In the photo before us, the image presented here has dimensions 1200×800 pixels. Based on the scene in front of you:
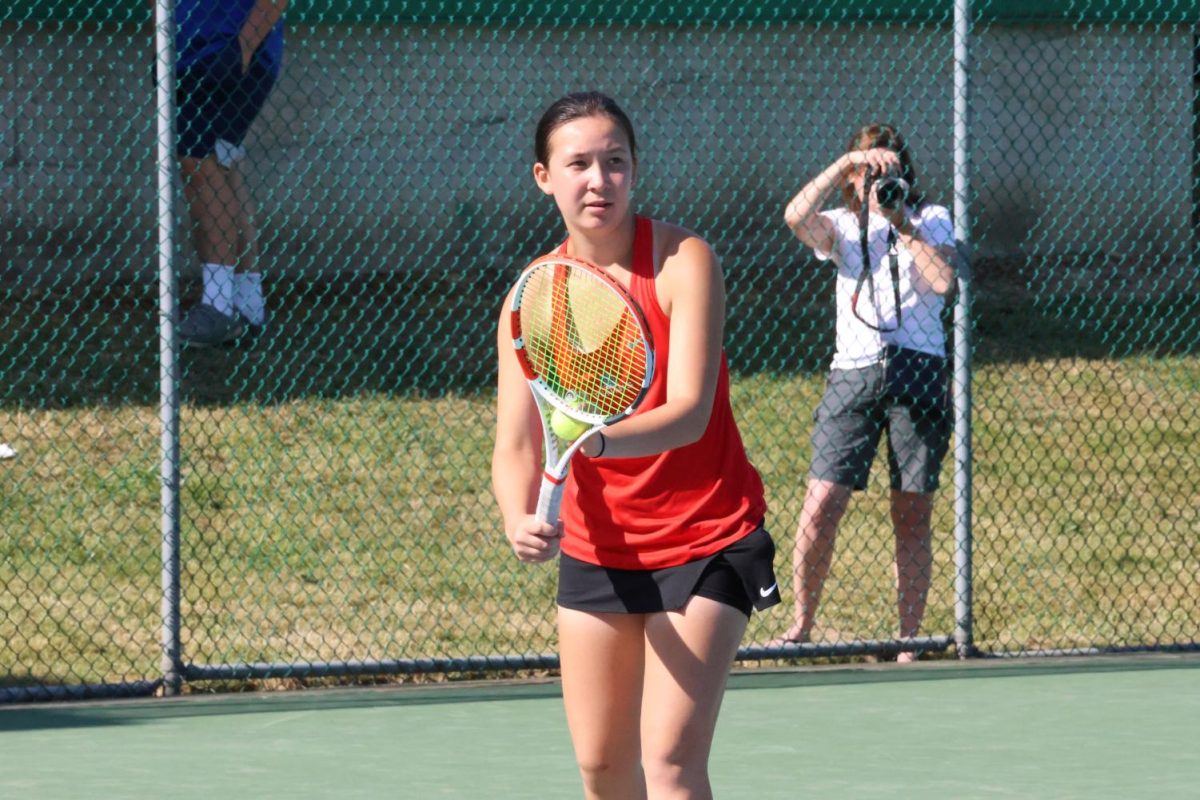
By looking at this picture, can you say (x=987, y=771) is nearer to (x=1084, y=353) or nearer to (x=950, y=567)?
(x=950, y=567)

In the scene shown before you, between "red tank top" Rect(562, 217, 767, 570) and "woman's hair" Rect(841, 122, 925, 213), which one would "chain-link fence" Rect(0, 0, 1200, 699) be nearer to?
"woman's hair" Rect(841, 122, 925, 213)

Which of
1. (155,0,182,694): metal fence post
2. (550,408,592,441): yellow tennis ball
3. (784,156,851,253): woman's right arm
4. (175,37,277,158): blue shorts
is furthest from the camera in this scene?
(175,37,277,158): blue shorts

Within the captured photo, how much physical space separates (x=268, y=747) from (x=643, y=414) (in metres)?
2.55

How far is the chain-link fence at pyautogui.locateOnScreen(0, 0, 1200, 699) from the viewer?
738 cm

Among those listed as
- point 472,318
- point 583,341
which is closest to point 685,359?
point 583,341

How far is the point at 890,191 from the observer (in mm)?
6473

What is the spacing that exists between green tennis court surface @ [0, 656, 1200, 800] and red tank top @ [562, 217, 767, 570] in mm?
1546

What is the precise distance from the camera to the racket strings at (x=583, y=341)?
3457 mm

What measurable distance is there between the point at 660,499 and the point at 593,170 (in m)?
0.62

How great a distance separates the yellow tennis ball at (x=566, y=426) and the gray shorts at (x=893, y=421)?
126 inches

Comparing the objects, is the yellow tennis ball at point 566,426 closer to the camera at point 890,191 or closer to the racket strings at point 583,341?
the racket strings at point 583,341

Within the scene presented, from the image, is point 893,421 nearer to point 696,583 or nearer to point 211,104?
point 696,583

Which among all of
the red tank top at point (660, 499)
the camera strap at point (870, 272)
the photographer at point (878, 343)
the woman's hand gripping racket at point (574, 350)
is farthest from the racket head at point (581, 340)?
the camera strap at point (870, 272)

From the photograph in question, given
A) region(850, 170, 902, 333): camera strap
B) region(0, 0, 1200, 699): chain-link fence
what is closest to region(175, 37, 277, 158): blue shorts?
region(0, 0, 1200, 699): chain-link fence
